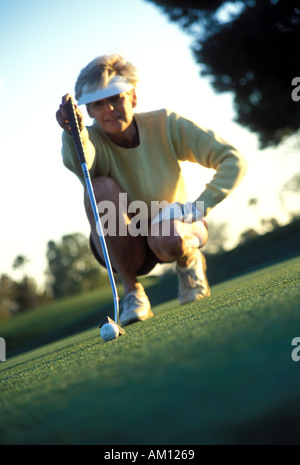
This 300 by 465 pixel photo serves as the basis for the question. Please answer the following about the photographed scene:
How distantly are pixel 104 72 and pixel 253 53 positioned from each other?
11.9m

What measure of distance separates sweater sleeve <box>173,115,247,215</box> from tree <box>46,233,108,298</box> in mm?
53659

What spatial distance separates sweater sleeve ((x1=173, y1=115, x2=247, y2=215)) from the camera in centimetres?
297

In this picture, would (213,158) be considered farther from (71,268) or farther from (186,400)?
(71,268)

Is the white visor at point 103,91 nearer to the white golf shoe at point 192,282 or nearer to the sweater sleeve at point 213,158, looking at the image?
the sweater sleeve at point 213,158

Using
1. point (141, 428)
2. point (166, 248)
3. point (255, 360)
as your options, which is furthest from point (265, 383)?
point (166, 248)

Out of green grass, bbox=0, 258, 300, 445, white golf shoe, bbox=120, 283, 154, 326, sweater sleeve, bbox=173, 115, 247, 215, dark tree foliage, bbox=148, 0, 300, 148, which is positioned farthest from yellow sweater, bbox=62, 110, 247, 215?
dark tree foliage, bbox=148, 0, 300, 148

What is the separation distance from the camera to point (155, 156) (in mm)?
3373

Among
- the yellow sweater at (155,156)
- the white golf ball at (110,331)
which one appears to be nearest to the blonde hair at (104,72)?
the yellow sweater at (155,156)

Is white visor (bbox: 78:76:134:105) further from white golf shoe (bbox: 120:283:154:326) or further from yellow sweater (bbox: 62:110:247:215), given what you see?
white golf shoe (bbox: 120:283:154:326)

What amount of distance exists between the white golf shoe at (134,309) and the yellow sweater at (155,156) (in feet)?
2.12

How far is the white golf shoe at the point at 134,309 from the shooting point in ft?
9.43

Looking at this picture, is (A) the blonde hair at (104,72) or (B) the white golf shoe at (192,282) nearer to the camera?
(A) the blonde hair at (104,72)

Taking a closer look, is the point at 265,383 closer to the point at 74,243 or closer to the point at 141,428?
the point at 141,428
